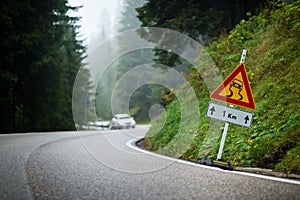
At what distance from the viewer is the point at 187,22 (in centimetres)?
1589

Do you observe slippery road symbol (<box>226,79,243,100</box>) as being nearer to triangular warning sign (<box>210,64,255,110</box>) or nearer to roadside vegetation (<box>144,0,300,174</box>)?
triangular warning sign (<box>210,64,255,110</box>)

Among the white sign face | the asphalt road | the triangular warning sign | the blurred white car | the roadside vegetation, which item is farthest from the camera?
the blurred white car

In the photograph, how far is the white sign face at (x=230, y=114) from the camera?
675 cm

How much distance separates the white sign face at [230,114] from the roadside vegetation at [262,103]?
773 millimetres

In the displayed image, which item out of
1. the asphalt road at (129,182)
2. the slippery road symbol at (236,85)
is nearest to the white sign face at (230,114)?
the slippery road symbol at (236,85)

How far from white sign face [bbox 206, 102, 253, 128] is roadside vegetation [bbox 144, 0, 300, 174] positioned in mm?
773

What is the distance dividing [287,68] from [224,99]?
12.0ft

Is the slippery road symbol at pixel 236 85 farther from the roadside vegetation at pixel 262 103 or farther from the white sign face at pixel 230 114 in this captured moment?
the roadside vegetation at pixel 262 103

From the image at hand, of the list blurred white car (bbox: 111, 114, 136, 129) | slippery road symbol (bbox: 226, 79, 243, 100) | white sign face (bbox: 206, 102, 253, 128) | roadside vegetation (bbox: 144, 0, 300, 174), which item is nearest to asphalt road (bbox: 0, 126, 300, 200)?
white sign face (bbox: 206, 102, 253, 128)

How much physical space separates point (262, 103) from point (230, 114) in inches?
95.3

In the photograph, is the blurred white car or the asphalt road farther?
the blurred white car

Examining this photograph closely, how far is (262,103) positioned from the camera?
898 centimetres

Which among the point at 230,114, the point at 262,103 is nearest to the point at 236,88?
the point at 230,114

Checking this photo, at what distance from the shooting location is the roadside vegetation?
7102mm
